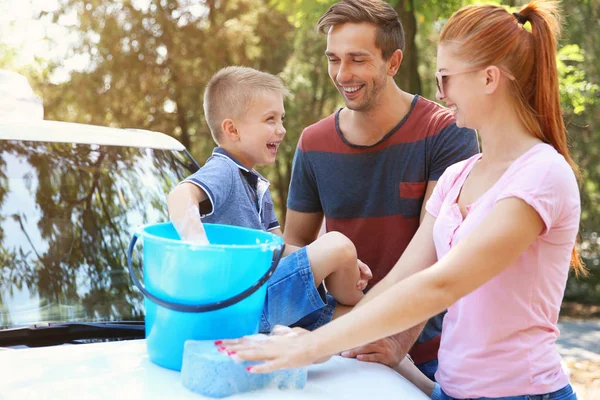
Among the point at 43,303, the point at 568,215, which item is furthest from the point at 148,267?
the point at 568,215

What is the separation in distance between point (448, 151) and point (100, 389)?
5.80 ft

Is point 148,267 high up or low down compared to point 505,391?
up

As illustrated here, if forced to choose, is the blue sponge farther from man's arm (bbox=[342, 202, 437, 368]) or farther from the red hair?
the red hair

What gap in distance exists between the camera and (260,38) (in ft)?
40.4

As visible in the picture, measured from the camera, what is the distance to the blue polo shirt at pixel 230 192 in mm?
2316

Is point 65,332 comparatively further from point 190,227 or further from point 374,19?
point 374,19

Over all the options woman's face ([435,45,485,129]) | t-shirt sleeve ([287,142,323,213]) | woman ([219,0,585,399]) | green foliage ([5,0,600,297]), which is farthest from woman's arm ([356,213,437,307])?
green foliage ([5,0,600,297])

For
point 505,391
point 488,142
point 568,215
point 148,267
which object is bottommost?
point 505,391

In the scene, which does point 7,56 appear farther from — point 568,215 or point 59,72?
point 568,215

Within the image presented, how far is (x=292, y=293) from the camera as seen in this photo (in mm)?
2119

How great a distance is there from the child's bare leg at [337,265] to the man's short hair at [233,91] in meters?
0.82

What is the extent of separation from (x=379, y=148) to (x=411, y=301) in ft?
4.70

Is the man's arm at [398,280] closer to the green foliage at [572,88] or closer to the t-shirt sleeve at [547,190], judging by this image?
the t-shirt sleeve at [547,190]

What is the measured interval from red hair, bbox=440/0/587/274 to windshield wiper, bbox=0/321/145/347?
1427 millimetres
